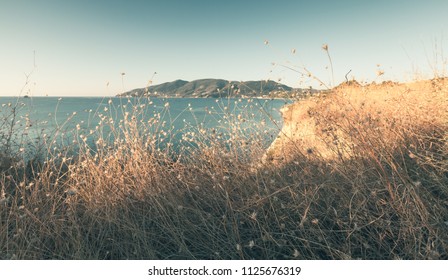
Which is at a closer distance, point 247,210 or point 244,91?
point 247,210

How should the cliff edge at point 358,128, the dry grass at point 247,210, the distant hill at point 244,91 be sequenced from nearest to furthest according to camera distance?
1. the dry grass at point 247,210
2. the cliff edge at point 358,128
3. the distant hill at point 244,91

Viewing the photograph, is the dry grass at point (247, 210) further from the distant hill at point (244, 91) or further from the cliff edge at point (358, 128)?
the distant hill at point (244, 91)

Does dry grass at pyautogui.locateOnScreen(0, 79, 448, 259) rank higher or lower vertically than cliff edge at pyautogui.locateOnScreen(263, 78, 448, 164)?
lower

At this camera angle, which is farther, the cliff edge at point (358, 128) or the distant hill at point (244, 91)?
the distant hill at point (244, 91)

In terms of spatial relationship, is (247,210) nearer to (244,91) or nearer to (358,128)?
(358,128)

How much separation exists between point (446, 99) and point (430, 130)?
0.78m

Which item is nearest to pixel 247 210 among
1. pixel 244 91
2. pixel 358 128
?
pixel 358 128

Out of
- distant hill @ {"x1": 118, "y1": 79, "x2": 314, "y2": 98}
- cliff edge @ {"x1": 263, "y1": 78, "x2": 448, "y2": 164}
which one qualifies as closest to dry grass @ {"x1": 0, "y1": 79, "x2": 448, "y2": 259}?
cliff edge @ {"x1": 263, "y1": 78, "x2": 448, "y2": 164}

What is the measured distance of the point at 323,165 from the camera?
3.37 metres

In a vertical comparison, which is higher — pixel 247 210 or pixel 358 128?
pixel 358 128

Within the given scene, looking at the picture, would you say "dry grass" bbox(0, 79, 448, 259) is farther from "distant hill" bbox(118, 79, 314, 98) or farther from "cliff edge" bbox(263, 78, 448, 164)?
"distant hill" bbox(118, 79, 314, 98)

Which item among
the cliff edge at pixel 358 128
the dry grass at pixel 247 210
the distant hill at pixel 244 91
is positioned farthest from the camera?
the distant hill at pixel 244 91

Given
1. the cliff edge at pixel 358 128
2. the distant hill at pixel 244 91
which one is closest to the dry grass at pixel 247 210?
the cliff edge at pixel 358 128
